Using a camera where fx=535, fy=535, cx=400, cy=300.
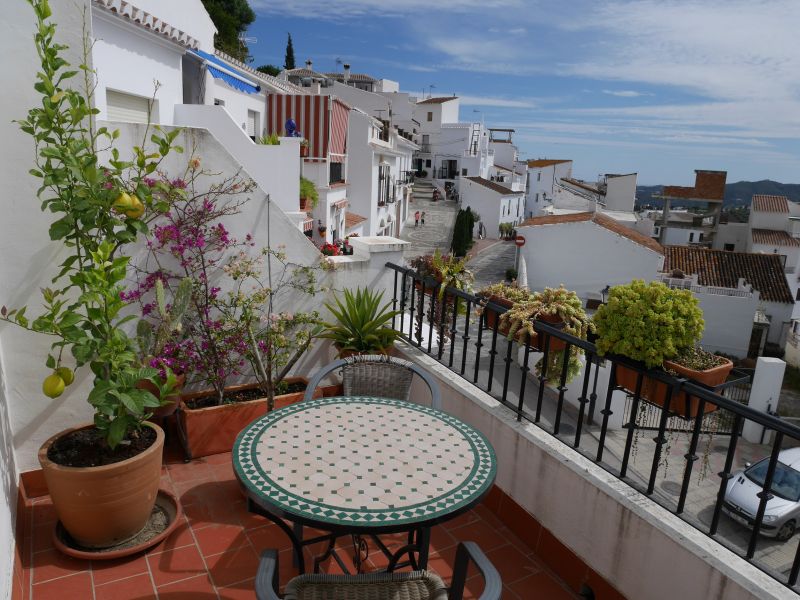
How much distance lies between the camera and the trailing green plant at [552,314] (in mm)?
3541

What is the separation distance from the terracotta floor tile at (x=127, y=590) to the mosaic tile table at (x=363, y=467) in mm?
870

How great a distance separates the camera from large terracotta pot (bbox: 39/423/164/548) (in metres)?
2.96

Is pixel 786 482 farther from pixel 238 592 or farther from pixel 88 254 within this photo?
pixel 88 254

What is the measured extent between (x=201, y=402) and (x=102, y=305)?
1672mm

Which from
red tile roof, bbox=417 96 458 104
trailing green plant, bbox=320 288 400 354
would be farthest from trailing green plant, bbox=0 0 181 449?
red tile roof, bbox=417 96 458 104

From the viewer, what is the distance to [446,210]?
1879 inches

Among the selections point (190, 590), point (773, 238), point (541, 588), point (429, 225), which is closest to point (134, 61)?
point (190, 590)

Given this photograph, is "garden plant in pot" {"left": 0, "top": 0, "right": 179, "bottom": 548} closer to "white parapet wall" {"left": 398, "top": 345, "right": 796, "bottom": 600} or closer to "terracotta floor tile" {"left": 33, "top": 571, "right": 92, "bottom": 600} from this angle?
"terracotta floor tile" {"left": 33, "top": 571, "right": 92, "bottom": 600}

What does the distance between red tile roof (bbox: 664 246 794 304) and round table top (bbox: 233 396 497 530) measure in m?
29.6

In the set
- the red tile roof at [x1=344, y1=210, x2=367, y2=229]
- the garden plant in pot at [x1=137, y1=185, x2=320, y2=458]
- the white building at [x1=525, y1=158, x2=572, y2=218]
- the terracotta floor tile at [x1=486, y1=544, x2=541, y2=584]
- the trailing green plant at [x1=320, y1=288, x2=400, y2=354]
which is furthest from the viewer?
the white building at [x1=525, y1=158, x2=572, y2=218]

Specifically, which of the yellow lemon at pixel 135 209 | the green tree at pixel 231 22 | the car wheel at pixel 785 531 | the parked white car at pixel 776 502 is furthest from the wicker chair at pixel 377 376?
the green tree at pixel 231 22

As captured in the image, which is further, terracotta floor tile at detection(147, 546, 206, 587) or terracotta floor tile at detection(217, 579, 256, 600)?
terracotta floor tile at detection(147, 546, 206, 587)

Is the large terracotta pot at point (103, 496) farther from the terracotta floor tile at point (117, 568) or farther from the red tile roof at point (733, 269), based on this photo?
the red tile roof at point (733, 269)

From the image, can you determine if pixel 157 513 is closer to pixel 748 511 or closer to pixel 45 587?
pixel 45 587
